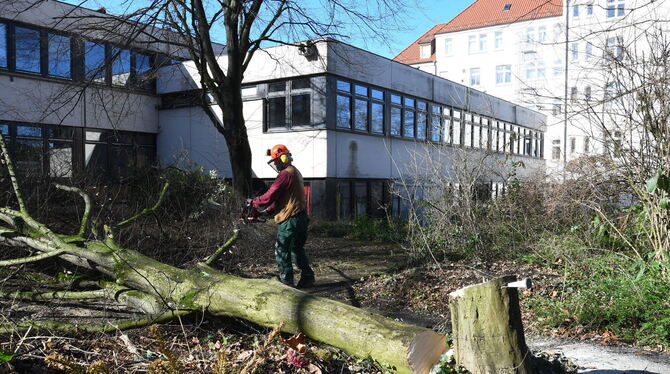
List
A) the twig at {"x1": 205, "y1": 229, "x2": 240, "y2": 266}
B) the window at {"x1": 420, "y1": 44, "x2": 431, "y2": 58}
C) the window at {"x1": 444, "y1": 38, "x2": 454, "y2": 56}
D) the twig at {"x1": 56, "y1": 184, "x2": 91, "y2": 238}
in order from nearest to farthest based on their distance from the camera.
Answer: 1. the twig at {"x1": 205, "y1": 229, "x2": 240, "y2": 266}
2. the twig at {"x1": 56, "y1": 184, "x2": 91, "y2": 238}
3. the window at {"x1": 444, "y1": 38, "x2": 454, "y2": 56}
4. the window at {"x1": 420, "y1": 44, "x2": 431, "y2": 58}

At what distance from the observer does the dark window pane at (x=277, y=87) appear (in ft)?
57.7

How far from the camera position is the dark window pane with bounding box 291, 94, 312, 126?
17.0 metres

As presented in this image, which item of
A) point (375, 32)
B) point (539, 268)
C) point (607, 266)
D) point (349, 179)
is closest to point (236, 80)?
point (375, 32)

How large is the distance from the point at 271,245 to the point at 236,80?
16.0 ft

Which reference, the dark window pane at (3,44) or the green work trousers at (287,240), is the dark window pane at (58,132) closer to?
the dark window pane at (3,44)

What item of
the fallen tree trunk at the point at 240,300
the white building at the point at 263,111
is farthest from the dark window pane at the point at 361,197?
the fallen tree trunk at the point at 240,300

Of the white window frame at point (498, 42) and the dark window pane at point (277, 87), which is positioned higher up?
the white window frame at point (498, 42)

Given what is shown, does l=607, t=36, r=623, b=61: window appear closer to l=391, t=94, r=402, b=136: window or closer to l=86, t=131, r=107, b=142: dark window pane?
l=391, t=94, r=402, b=136: window

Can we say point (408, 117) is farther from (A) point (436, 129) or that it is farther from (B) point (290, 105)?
(A) point (436, 129)

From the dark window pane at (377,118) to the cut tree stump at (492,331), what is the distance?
50.6 ft

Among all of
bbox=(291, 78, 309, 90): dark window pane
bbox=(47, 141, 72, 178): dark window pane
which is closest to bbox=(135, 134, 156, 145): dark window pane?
bbox=(291, 78, 309, 90): dark window pane

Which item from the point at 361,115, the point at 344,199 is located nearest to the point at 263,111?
the point at 361,115

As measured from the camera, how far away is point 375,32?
12.5 metres

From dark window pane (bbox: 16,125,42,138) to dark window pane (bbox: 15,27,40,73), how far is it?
1.83 m
